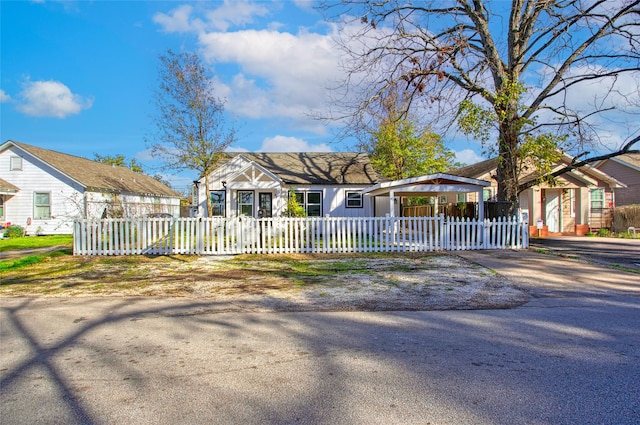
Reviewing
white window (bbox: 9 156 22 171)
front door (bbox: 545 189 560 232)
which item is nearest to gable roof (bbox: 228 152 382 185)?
front door (bbox: 545 189 560 232)

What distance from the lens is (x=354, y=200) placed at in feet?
74.7

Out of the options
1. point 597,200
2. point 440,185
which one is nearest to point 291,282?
point 440,185

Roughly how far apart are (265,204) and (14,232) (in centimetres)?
1386

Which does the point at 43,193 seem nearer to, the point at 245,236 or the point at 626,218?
the point at 245,236

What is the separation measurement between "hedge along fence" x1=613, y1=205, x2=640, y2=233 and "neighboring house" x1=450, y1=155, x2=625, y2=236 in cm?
63

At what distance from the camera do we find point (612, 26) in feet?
48.9

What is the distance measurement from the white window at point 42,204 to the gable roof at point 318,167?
1074 centimetres

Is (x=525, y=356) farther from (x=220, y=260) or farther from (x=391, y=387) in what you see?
(x=220, y=260)

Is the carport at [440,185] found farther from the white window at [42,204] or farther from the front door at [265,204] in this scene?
the white window at [42,204]

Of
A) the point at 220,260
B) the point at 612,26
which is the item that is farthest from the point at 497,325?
the point at 612,26

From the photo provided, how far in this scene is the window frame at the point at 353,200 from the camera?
22703mm

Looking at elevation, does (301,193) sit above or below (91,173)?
below

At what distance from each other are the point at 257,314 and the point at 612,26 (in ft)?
53.4

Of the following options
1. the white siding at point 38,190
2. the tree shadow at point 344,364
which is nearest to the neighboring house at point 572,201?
the tree shadow at point 344,364
